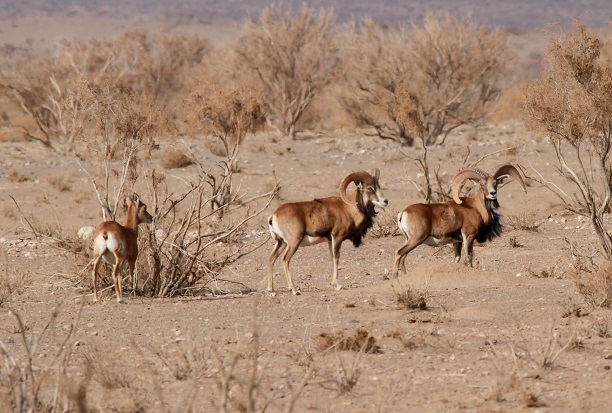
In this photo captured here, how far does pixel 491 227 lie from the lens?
1370 centimetres

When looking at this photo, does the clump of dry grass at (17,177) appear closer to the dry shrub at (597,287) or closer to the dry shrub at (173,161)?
the dry shrub at (173,161)

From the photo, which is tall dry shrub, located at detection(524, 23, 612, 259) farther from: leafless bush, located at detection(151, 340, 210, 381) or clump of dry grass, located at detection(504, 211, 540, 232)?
leafless bush, located at detection(151, 340, 210, 381)

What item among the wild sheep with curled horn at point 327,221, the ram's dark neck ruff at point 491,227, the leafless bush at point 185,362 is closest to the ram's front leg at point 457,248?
the ram's dark neck ruff at point 491,227

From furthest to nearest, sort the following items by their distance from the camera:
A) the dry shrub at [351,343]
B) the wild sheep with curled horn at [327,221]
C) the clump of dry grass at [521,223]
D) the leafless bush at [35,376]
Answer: the clump of dry grass at [521,223]
the wild sheep with curled horn at [327,221]
the dry shrub at [351,343]
the leafless bush at [35,376]

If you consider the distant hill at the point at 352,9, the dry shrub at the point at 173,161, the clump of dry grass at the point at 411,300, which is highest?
the distant hill at the point at 352,9

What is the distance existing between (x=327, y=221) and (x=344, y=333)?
10.8ft

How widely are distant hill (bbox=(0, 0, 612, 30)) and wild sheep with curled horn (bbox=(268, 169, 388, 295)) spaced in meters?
120

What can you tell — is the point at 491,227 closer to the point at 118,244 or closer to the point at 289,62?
the point at 118,244

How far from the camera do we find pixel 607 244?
12484mm

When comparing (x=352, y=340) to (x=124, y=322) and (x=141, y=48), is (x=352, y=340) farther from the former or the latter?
(x=141, y=48)

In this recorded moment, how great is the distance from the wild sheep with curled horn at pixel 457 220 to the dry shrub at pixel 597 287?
2719 millimetres

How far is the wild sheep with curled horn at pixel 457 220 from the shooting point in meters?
13.0

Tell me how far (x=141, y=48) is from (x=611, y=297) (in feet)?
141

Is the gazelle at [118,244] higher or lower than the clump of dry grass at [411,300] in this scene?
higher
